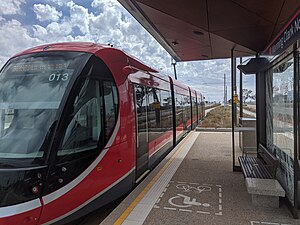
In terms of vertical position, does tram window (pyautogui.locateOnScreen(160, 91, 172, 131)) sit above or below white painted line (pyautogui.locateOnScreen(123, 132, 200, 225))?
above

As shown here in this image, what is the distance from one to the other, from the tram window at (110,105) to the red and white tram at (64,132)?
0.06 feet

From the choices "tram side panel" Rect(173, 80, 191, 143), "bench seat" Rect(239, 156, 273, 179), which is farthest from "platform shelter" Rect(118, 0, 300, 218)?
"tram side panel" Rect(173, 80, 191, 143)

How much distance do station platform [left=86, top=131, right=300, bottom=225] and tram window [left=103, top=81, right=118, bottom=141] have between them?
1296 mm

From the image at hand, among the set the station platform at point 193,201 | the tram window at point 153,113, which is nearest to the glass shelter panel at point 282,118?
the station platform at point 193,201

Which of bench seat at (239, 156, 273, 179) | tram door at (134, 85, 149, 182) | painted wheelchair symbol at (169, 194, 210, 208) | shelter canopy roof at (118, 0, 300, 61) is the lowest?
painted wheelchair symbol at (169, 194, 210, 208)

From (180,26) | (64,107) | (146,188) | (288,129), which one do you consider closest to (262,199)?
(288,129)

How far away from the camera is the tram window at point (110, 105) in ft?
14.2

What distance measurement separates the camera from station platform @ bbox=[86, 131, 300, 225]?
3807 mm

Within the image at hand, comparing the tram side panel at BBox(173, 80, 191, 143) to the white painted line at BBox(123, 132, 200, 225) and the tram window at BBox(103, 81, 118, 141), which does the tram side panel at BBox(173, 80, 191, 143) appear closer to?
the white painted line at BBox(123, 132, 200, 225)

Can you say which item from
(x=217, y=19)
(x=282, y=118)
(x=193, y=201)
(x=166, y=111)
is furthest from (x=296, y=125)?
(x=166, y=111)

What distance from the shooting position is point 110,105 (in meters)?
4.46

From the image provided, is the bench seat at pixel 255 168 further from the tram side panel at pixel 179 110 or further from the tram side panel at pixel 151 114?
the tram side panel at pixel 179 110

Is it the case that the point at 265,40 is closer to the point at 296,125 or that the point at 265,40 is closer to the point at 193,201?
the point at 296,125

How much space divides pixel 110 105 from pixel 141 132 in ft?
5.02
